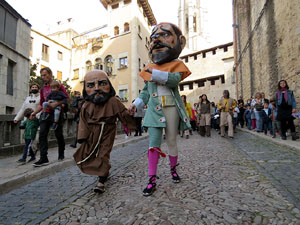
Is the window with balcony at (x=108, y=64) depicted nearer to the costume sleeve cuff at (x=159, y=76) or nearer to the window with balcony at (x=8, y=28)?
the window with balcony at (x=8, y=28)

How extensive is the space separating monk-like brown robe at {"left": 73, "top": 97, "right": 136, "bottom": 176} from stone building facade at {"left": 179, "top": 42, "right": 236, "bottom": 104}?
102 feet

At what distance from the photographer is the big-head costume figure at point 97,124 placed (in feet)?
9.30

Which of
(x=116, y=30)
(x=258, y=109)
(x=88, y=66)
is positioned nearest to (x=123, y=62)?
(x=116, y=30)

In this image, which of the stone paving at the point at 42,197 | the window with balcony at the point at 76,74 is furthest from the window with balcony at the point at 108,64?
the stone paving at the point at 42,197

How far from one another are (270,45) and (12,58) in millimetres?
13814

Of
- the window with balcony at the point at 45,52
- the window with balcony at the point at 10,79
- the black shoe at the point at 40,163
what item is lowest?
the black shoe at the point at 40,163

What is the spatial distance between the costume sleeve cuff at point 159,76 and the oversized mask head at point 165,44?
0.30m

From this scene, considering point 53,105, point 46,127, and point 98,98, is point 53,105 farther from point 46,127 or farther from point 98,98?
point 98,98

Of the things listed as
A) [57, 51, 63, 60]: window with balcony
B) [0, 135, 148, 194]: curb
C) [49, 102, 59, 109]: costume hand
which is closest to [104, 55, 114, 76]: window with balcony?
[57, 51, 63, 60]: window with balcony

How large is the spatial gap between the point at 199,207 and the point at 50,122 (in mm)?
3353

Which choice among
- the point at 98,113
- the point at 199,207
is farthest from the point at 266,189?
the point at 98,113

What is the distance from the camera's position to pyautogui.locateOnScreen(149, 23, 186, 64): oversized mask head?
2.92 metres

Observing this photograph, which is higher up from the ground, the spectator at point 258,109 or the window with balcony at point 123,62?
the window with balcony at point 123,62

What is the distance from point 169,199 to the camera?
2.36 meters
